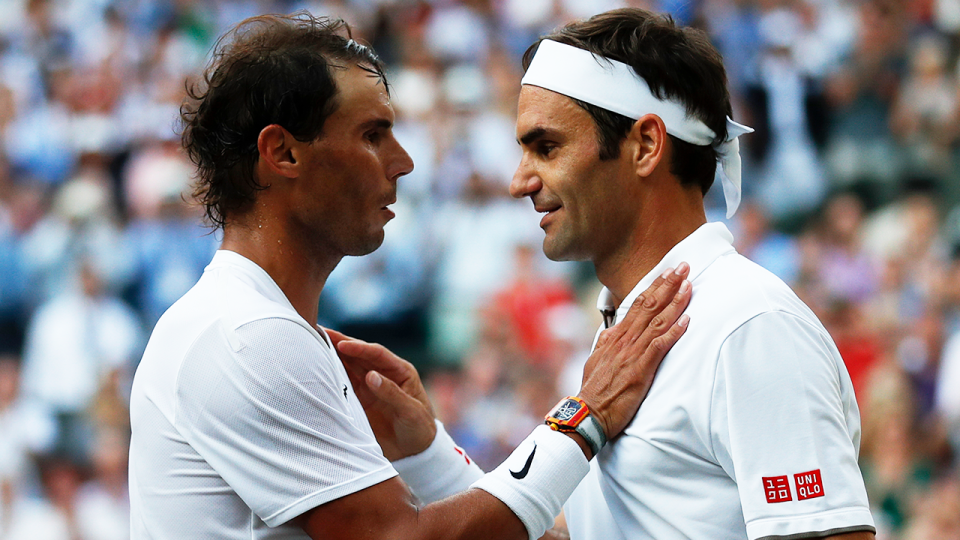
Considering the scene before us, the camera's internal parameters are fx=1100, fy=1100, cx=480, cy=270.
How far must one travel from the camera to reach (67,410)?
27.9 ft

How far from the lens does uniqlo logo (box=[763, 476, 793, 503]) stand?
2332mm

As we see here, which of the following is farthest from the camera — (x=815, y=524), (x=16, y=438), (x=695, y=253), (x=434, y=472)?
(x=16, y=438)

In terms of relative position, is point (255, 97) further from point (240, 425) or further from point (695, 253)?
point (695, 253)

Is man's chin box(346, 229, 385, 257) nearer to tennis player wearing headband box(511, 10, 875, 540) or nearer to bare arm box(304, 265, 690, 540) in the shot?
tennis player wearing headband box(511, 10, 875, 540)

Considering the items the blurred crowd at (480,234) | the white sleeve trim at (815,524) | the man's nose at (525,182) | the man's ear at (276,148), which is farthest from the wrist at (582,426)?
the blurred crowd at (480,234)

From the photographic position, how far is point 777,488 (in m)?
2.34

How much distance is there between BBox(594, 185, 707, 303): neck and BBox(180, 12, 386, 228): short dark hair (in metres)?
0.82

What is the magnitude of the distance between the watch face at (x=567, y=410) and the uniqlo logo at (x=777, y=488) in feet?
1.71

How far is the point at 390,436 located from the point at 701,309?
113 cm

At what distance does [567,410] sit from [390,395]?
2.23 ft

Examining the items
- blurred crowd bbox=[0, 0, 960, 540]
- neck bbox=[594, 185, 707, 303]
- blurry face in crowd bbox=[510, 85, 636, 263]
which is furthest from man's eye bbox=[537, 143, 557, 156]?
blurred crowd bbox=[0, 0, 960, 540]

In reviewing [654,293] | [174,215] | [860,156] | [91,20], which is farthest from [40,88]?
[654,293]

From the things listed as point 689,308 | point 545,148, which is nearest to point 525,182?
point 545,148

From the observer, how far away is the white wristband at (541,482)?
2613 millimetres
